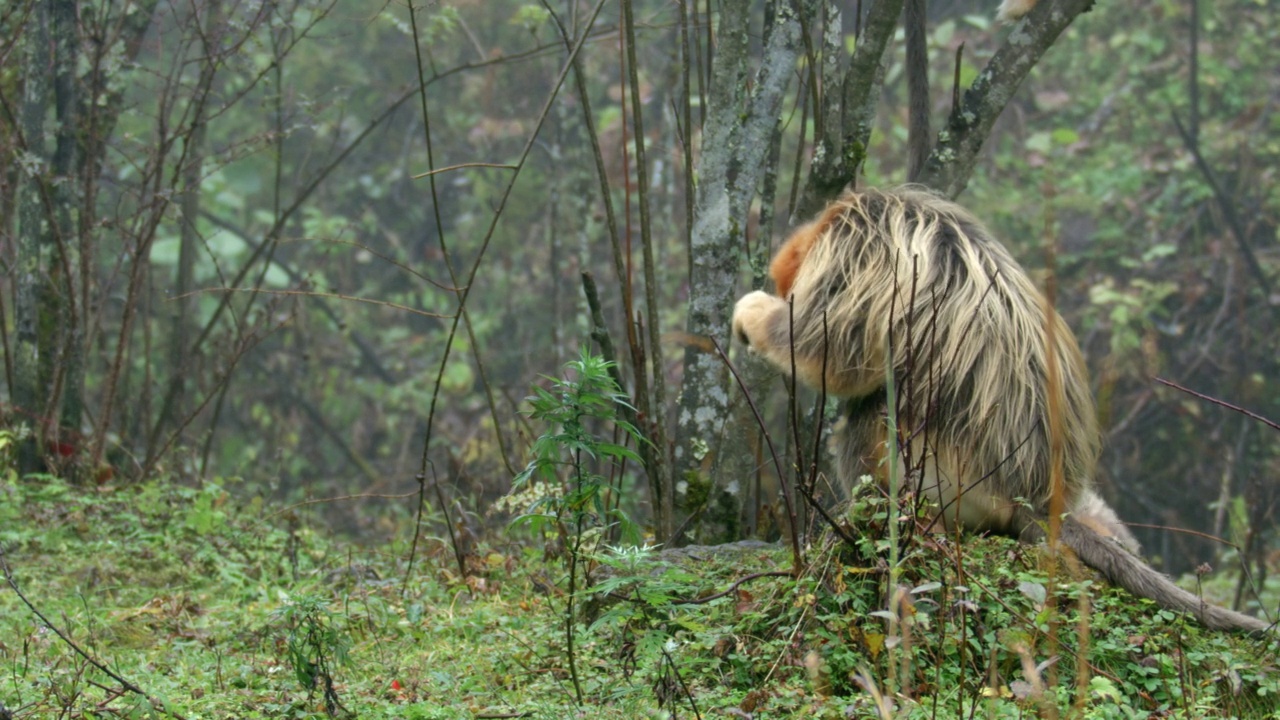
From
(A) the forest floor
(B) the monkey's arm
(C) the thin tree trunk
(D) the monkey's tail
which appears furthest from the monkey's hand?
(C) the thin tree trunk

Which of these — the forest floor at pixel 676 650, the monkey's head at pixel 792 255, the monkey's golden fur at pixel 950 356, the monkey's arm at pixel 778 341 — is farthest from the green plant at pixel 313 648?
the monkey's head at pixel 792 255

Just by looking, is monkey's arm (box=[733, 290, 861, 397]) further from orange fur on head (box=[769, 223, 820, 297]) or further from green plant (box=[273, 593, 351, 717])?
green plant (box=[273, 593, 351, 717])

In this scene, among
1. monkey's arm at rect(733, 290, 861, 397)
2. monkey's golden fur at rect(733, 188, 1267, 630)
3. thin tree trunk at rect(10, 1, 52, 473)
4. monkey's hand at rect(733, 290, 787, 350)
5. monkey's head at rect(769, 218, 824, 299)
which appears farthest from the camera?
thin tree trunk at rect(10, 1, 52, 473)

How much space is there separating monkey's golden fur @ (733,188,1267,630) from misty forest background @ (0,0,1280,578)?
23cm

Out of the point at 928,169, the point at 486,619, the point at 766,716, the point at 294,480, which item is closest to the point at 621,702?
the point at 766,716

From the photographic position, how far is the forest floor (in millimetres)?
2701

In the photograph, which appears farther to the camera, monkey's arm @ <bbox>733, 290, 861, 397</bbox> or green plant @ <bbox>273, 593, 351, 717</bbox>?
monkey's arm @ <bbox>733, 290, 861, 397</bbox>

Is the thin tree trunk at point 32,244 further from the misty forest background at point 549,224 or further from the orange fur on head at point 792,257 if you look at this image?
the orange fur on head at point 792,257

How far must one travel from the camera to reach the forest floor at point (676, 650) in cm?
270

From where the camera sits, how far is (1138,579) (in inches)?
129

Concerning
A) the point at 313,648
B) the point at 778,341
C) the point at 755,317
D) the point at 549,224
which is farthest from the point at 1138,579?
the point at 549,224

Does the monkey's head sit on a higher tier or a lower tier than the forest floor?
higher

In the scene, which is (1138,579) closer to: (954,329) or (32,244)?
(954,329)

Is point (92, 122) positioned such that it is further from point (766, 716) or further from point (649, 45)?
point (649, 45)
